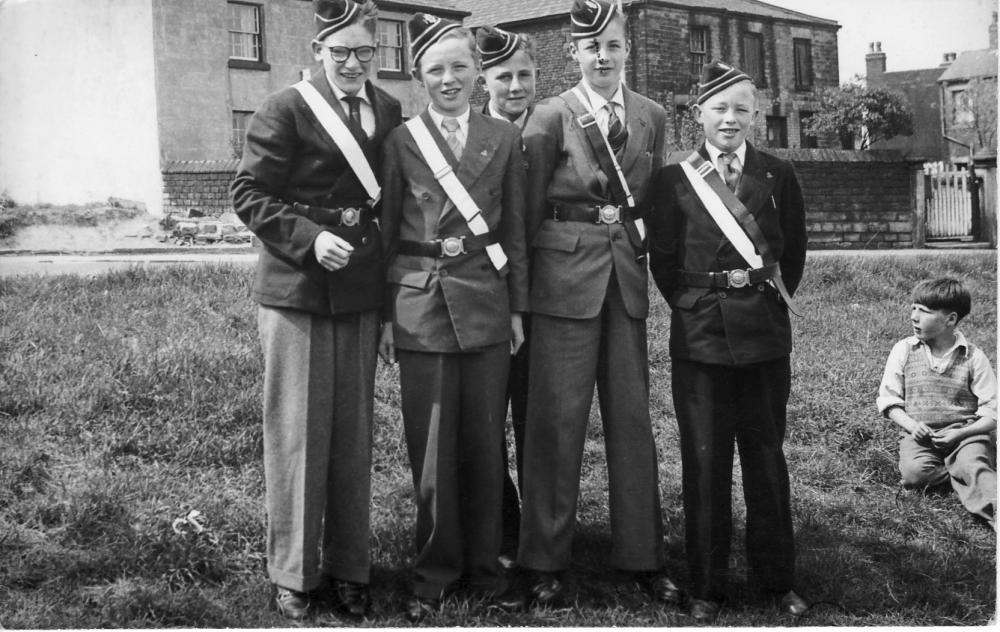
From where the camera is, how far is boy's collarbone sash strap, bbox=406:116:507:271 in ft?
13.7

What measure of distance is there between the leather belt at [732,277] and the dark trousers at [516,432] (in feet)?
2.44

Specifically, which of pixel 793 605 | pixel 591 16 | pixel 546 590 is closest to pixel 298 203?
pixel 591 16

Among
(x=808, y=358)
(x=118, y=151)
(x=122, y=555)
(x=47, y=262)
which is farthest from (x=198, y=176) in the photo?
(x=122, y=555)

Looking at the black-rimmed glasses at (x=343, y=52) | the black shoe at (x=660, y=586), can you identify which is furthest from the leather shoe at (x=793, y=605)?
the black-rimmed glasses at (x=343, y=52)

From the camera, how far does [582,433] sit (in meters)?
4.43

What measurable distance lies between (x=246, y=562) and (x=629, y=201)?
92.4 inches

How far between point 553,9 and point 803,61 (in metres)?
6.69

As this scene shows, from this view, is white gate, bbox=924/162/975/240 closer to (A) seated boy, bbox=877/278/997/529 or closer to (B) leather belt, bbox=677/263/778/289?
(A) seated boy, bbox=877/278/997/529

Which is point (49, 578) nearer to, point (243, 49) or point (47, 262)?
point (47, 262)

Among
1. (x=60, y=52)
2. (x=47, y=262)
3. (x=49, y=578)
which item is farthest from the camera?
(x=60, y=52)

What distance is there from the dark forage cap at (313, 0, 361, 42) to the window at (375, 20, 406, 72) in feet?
58.5

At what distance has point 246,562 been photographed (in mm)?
Result: 4809

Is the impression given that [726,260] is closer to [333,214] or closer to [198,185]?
[333,214]

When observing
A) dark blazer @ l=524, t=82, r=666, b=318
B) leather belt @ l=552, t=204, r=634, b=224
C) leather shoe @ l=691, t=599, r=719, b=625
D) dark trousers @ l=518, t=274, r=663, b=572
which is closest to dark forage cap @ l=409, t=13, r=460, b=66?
dark blazer @ l=524, t=82, r=666, b=318
